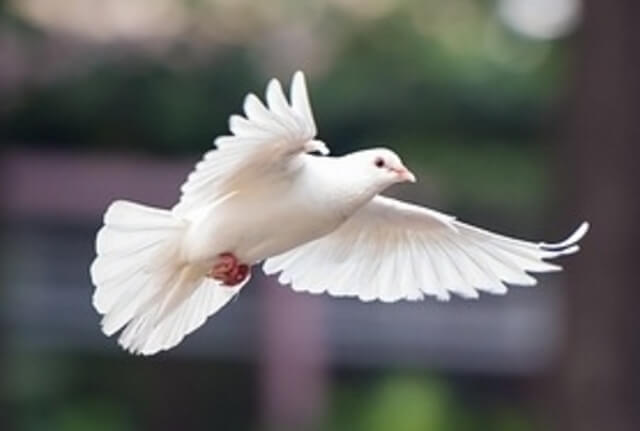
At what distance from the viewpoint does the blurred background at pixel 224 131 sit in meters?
9.60

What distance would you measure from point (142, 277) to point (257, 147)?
1.05 feet

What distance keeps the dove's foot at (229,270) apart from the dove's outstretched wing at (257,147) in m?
0.08

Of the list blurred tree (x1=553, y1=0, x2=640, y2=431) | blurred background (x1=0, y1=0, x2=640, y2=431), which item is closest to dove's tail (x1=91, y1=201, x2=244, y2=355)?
blurred tree (x1=553, y1=0, x2=640, y2=431)

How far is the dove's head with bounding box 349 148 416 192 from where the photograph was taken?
2162mm

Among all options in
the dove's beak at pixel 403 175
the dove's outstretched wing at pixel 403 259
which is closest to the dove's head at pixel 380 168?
the dove's beak at pixel 403 175

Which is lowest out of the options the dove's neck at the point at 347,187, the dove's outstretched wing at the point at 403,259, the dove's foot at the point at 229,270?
the dove's foot at the point at 229,270

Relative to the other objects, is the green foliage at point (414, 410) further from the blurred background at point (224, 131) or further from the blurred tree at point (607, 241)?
the blurred tree at point (607, 241)

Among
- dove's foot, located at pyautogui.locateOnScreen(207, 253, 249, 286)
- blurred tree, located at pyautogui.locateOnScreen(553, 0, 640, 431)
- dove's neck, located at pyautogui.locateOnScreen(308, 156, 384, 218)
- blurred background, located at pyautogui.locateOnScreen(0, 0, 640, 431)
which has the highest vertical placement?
blurred background, located at pyautogui.locateOnScreen(0, 0, 640, 431)

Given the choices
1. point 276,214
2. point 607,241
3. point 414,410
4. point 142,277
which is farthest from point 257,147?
point 414,410

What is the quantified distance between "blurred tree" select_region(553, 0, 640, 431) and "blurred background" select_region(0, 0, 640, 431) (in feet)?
7.87

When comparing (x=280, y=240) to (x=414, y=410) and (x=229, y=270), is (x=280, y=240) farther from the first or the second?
(x=414, y=410)

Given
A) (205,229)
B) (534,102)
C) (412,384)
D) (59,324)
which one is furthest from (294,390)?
(205,229)

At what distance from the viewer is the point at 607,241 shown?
663 cm

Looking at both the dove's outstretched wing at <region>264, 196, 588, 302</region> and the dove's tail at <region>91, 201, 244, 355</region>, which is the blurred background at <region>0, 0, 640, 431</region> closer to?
the dove's outstretched wing at <region>264, 196, 588, 302</region>
